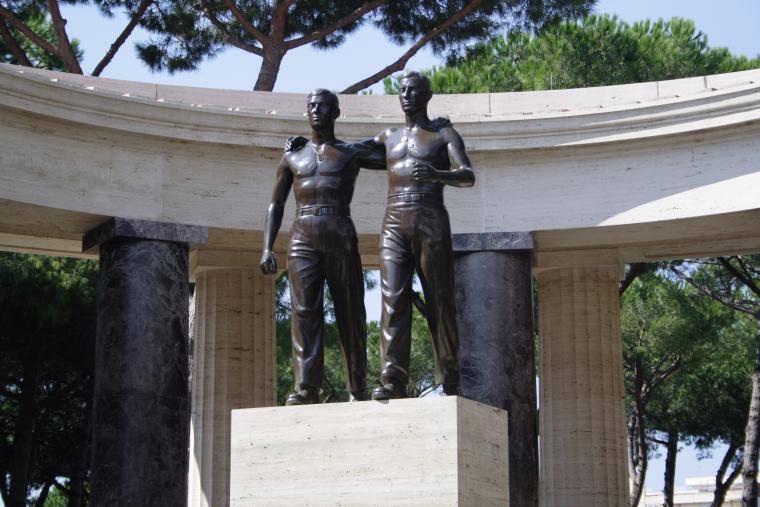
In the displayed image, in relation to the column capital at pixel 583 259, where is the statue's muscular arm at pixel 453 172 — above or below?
below

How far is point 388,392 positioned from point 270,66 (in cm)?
1529

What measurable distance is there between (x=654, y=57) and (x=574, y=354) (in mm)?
11811

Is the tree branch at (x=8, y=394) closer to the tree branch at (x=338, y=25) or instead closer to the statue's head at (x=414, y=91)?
the tree branch at (x=338, y=25)

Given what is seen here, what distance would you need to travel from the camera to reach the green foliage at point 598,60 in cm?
3028

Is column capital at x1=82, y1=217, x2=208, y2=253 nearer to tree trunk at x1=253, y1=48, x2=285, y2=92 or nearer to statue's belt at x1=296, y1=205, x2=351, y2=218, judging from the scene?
statue's belt at x1=296, y1=205, x2=351, y2=218

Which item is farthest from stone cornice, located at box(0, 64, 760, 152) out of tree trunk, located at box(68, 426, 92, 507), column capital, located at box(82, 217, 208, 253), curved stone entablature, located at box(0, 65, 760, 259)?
tree trunk, located at box(68, 426, 92, 507)

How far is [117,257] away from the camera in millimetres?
18391

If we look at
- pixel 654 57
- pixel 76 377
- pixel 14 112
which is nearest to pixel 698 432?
pixel 654 57

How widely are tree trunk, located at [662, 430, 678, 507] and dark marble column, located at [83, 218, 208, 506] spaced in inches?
901

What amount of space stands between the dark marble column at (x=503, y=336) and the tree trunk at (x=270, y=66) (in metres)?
8.56

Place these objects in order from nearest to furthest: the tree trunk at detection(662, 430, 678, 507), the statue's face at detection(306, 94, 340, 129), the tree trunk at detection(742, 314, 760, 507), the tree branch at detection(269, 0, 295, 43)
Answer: the statue's face at detection(306, 94, 340, 129) < the tree branch at detection(269, 0, 295, 43) < the tree trunk at detection(742, 314, 760, 507) < the tree trunk at detection(662, 430, 678, 507)

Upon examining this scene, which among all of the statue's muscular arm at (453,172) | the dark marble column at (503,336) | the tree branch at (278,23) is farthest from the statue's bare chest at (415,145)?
the tree branch at (278,23)

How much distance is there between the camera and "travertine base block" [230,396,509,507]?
1195 centimetres

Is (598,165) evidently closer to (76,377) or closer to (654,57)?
(654,57)
